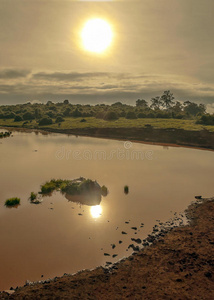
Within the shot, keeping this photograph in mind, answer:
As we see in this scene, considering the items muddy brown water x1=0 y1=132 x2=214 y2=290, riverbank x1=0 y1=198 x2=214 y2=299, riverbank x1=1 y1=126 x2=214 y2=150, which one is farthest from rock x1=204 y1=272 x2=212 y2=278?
riverbank x1=1 y1=126 x2=214 y2=150

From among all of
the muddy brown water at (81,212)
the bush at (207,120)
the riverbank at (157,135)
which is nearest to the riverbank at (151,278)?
the muddy brown water at (81,212)

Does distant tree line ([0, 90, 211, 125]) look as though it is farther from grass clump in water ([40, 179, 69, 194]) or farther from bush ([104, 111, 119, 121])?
grass clump in water ([40, 179, 69, 194])

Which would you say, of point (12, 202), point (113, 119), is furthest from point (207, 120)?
point (12, 202)

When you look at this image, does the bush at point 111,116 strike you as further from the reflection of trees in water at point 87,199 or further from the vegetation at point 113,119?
the reflection of trees in water at point 87,199

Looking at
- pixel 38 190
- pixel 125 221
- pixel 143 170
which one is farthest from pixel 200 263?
pixel 143 170

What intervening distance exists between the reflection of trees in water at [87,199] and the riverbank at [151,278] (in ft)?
23.6

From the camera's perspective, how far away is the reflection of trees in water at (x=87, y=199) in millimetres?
18686

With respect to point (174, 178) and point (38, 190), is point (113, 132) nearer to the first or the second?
point (174, 178)

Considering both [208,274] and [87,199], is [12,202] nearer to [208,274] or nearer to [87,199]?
[87,199]

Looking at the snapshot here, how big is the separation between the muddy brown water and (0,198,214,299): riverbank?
103 centimetres

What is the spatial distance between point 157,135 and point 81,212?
46.5m

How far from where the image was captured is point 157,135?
59875 mm

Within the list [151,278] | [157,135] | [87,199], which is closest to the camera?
[151,278]

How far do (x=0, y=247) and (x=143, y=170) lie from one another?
2004 centimetres
